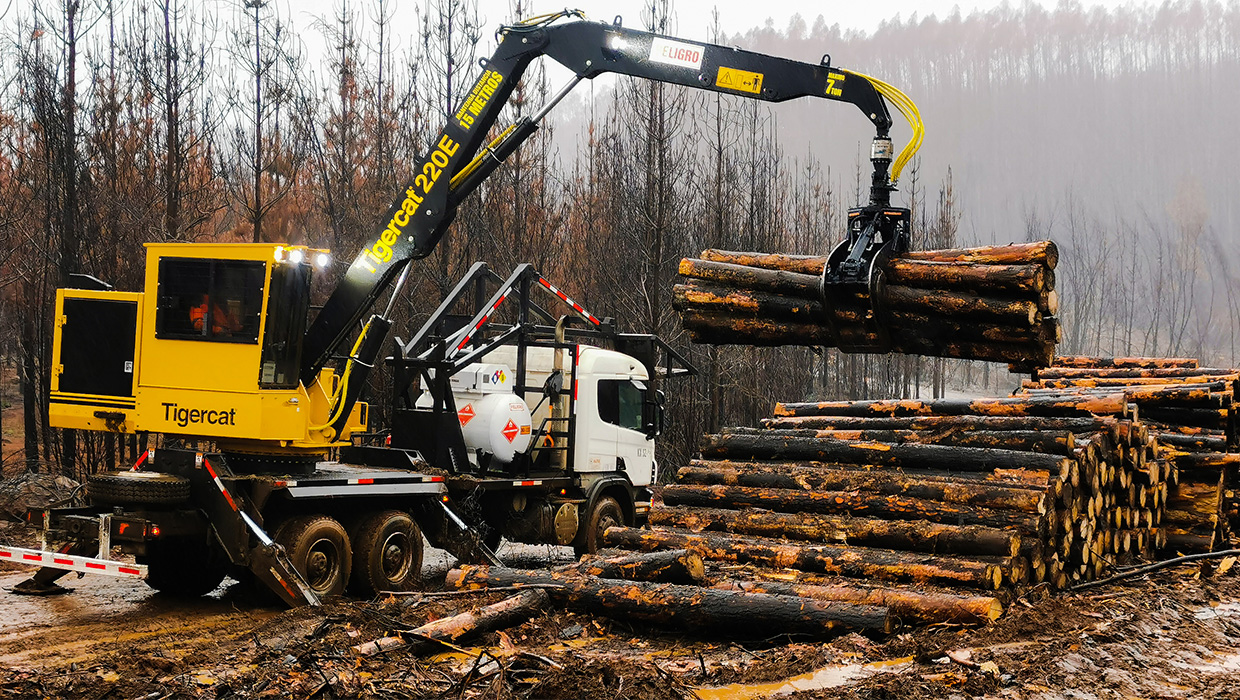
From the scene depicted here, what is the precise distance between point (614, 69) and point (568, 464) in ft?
17.5

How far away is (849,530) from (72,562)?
22.3 ft

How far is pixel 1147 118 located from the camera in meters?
69.0

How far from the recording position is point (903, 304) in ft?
27.0

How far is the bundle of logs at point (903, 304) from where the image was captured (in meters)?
7.88

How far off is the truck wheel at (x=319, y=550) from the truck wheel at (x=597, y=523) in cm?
393

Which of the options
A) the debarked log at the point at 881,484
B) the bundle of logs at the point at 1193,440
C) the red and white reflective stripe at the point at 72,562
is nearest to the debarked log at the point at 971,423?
the debarked log at the point at 881,484

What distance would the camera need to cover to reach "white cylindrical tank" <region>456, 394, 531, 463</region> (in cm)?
1365

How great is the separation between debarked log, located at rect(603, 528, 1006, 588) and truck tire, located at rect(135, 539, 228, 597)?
456 cm

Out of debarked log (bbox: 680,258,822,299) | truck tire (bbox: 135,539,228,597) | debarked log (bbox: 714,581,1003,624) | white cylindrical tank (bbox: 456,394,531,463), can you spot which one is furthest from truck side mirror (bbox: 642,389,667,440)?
debarked log (bbox: 714,581,1003,624)

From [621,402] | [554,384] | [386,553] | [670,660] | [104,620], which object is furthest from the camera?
[621,402]

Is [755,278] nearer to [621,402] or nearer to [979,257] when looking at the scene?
[979,257]

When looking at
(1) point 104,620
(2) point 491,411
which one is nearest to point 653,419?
(2) point 491,411

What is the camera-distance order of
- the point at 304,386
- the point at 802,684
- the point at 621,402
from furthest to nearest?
the point at 621,402 → the point at 304,386 → the point at 802,684

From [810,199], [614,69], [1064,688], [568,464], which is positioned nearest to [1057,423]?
[1064,688]
